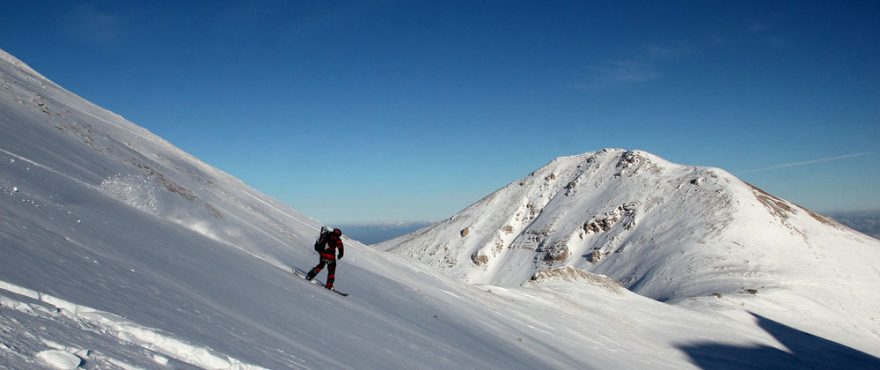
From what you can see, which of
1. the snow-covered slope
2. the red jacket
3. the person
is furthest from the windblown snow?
the red jacket

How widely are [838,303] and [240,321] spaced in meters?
63.3

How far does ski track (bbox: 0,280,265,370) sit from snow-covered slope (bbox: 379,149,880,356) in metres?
50.5

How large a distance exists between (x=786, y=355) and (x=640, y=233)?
164 feet

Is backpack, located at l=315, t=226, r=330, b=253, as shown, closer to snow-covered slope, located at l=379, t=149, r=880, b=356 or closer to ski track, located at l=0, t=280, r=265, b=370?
ski track, located at l=0, t=280, r=265, b=370

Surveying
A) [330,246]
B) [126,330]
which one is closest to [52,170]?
→ [330,246]

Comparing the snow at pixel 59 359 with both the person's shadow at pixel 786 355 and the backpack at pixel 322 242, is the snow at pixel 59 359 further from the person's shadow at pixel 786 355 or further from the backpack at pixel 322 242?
the person's shadow at pixel 786 355

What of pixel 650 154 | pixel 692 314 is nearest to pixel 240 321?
pixel 692 314

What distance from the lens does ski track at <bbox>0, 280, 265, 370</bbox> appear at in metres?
4.80

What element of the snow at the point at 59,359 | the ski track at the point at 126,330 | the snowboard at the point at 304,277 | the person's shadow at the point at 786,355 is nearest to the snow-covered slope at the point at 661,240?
the person's shadow at the point at 786,355

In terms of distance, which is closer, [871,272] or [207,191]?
[207,191]

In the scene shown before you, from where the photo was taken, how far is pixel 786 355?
31484mm

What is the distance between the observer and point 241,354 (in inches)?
234

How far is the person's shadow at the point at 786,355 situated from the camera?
28438 mm

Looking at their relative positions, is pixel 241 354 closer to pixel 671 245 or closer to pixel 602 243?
pixel 671 245
